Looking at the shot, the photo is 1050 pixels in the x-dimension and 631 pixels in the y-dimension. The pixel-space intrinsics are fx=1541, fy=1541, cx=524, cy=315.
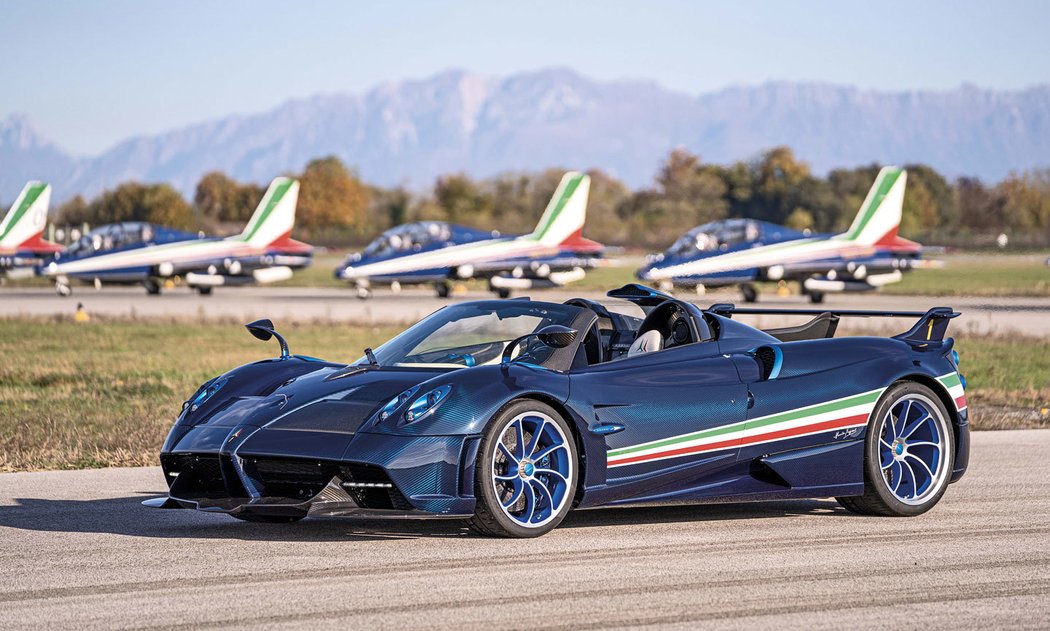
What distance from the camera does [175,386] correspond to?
17125mm

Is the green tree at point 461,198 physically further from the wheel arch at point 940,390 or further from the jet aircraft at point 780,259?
the wheel arch at point 940,390

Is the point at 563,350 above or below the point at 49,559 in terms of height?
above

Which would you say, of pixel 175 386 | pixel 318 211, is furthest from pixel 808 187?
pixel 175 386

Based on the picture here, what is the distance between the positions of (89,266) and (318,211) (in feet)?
342

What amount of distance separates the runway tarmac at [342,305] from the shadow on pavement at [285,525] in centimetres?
1885

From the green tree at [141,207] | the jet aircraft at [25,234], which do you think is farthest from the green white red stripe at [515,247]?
the green tree at [141,207]

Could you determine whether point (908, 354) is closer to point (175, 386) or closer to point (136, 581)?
point (136, 581)

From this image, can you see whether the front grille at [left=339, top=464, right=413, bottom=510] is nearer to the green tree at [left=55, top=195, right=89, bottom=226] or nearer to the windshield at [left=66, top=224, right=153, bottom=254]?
the windshield at [left=66, top=224, right=153, bottom=254]

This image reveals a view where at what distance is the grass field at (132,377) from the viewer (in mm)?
12203

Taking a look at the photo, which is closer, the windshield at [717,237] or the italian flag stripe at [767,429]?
the italian flag stripe at [767,429]

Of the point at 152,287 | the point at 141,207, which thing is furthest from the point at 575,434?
the point at 141,207

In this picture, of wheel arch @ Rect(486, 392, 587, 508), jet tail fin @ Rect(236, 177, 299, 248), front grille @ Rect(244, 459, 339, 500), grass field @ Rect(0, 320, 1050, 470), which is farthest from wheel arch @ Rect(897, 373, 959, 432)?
jet tail fin @ Rect(236, 177, 299, 248)

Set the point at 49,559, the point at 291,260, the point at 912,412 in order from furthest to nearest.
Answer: the point at 291,260
the point at 912,412
the point at 49,559

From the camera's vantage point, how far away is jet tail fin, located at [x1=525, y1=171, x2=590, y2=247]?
49562 mm
